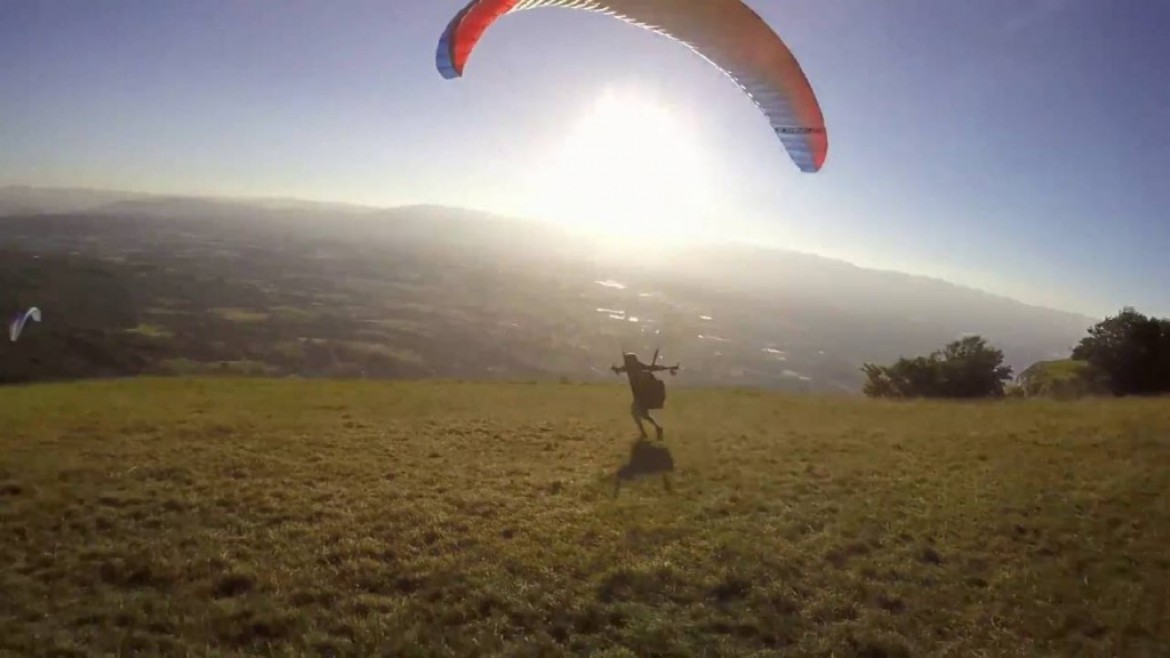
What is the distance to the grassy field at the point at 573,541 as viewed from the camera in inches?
298

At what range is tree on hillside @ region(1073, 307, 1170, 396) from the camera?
26.0m

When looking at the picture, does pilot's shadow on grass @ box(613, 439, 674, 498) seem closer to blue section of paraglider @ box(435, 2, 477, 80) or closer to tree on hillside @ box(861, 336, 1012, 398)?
blue section of paraglider @ box(435, 2, 477, 80)

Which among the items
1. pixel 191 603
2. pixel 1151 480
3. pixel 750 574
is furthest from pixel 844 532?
pixel 191 603

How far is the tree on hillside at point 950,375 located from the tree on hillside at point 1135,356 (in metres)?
3.41

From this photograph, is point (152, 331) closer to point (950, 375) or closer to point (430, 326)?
point (430, 326)

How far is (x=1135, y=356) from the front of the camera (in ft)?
86.1

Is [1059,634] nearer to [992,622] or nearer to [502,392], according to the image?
[992,622]

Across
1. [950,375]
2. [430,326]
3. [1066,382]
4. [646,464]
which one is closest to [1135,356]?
[1066,382]

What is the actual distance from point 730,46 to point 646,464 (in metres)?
8.25

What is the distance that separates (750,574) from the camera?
8.92 m

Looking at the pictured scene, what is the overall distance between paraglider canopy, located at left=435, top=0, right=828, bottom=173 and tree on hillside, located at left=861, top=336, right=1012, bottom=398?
20244 mm

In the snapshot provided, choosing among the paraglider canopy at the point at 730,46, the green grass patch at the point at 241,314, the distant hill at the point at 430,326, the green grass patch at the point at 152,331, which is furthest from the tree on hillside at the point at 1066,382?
the green grass patch at the point at 241,314

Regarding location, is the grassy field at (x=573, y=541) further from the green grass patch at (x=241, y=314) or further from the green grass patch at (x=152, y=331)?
the green grass patch at (x=241, y=314)

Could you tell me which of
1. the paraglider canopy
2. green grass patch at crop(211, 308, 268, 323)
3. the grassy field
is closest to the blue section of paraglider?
the paraglider canopy
